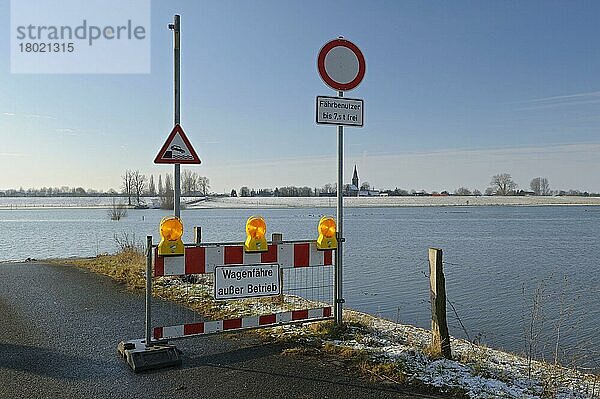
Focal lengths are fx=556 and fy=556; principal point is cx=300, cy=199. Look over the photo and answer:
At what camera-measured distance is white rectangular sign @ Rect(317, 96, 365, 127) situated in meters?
6.86

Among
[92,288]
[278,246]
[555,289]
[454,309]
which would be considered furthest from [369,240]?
[278,246]

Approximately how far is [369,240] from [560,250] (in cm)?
920

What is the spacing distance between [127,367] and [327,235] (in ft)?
9.08

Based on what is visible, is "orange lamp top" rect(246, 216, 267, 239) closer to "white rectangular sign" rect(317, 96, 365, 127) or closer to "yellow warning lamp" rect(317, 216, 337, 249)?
"yellow warning lamp" rect(317, 216, 337, 249)

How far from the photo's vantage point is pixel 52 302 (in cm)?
904

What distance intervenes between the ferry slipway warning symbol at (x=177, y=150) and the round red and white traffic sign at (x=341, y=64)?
249 cm

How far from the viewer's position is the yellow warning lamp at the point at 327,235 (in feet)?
22.7

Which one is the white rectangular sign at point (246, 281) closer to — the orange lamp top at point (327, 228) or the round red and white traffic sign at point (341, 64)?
the orange lamp top at point (327, 228)

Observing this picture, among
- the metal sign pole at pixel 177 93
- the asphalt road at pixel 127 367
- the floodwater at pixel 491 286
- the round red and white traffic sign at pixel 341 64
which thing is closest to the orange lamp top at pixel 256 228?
the asphalt road at pixel 127 367

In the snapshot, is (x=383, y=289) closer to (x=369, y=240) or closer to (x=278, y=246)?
(x=278, y=246)

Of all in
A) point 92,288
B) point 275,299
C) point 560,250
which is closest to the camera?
point 275,299

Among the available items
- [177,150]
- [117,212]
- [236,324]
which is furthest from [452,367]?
[117,212]

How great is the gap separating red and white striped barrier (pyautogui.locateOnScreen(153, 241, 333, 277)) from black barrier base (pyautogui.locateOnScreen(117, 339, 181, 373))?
30.2 inches

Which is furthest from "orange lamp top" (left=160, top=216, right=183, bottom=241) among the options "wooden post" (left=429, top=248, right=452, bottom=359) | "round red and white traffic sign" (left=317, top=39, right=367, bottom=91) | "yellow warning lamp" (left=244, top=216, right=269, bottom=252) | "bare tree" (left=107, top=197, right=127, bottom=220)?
"bare tree" (left=107, top=197, right=127, bottom=220)
